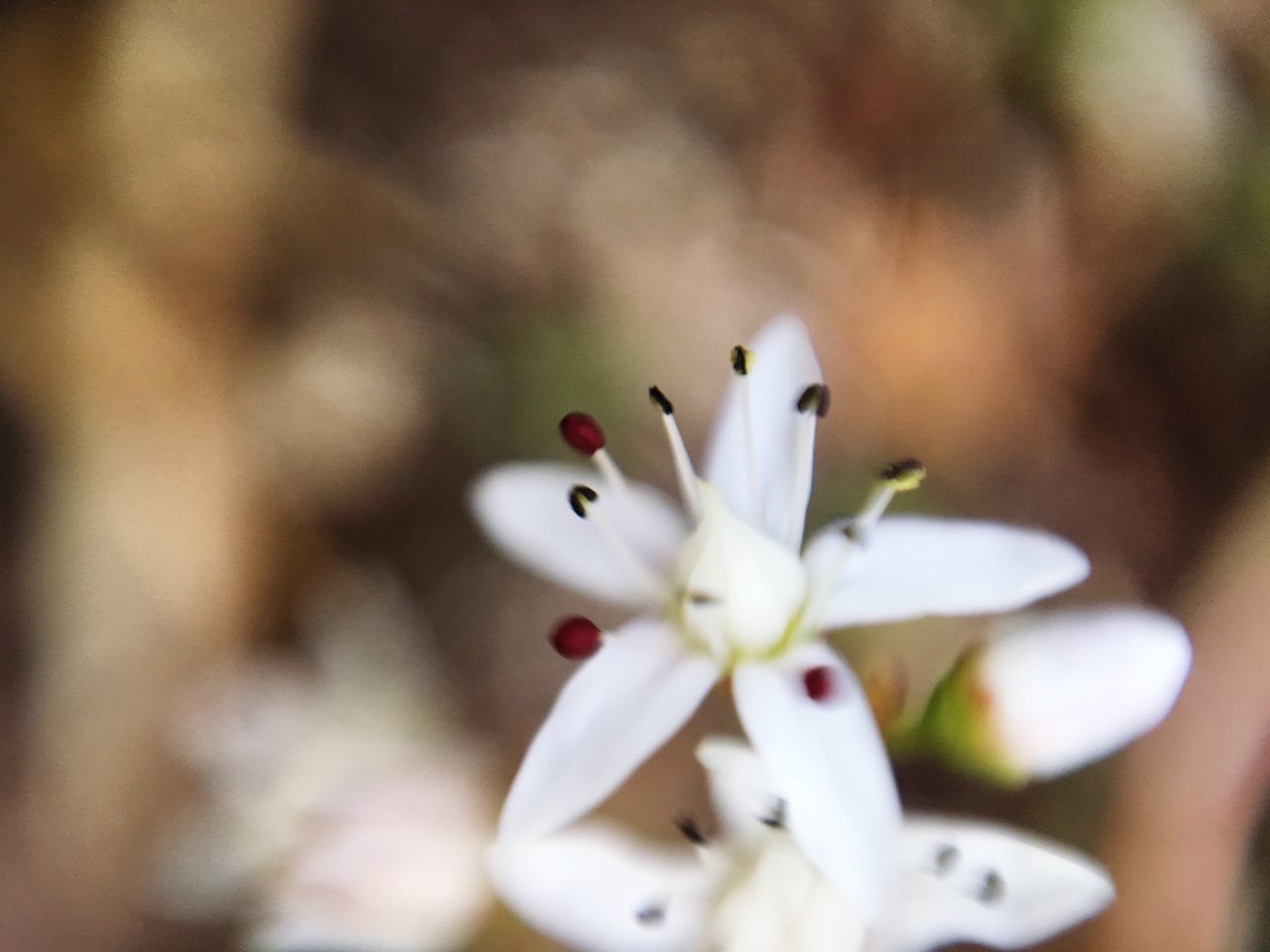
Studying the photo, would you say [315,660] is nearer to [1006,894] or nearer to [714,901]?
[714,901]

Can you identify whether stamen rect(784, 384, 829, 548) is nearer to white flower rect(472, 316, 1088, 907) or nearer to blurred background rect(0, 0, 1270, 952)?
white flower rect(472, 316, 1088, 907)

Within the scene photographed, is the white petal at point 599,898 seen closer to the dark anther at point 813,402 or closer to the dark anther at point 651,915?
the dark anther at point 651,915

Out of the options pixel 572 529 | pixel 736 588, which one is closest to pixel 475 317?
pixel 572 529

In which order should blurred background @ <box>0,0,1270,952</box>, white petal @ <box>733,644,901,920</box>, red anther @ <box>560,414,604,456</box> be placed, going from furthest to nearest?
1. blurred background @ <box>0,0,1270,952</box>
2. red anther @ <box>560,414,604,456</box>
3. white petal @ <box>733,644,901,920</box>

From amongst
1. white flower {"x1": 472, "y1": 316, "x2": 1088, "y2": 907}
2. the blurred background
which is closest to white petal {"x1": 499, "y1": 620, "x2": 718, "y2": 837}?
white flower {"x1": 472, "y1": 316, "x2": 1088, "y2": 907}

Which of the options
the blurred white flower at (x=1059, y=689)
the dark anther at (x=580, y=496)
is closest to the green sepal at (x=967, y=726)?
the blurred white flower at (x=1059, y=689)

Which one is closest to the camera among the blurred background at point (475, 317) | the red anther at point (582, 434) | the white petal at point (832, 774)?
the white petal at point (832, 774)
